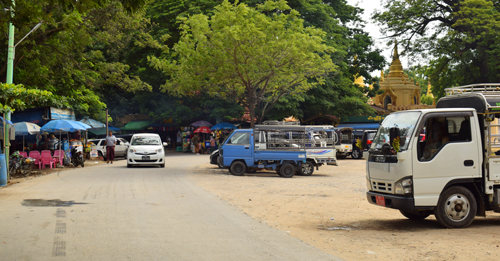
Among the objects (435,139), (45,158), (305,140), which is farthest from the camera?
(45,158)

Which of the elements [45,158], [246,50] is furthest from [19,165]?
[246,50]

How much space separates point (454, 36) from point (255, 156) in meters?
24.6

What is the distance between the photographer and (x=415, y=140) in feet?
26.3

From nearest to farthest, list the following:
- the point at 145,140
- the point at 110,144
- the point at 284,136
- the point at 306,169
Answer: the point at 284,136, the point at 306,169, the point at 145,140, the point at 110,144

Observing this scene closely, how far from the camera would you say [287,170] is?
18906mm

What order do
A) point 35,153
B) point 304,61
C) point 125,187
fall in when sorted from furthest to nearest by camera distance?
point 304,61
point 35,153
point 125,187

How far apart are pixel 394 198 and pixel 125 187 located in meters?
8.91

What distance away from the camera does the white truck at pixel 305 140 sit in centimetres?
1872

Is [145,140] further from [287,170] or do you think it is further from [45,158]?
[287,170]

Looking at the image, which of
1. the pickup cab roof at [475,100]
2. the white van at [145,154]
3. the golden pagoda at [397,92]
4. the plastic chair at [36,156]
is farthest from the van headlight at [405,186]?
the golden pagoda at [397,92]

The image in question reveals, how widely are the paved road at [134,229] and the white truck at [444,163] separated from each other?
7.14 ft

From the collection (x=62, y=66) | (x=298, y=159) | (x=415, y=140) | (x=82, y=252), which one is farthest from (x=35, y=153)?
(x=415, y=140)

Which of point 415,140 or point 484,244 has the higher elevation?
point 415,140

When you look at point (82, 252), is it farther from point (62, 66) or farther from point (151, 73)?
point (151, 73)
